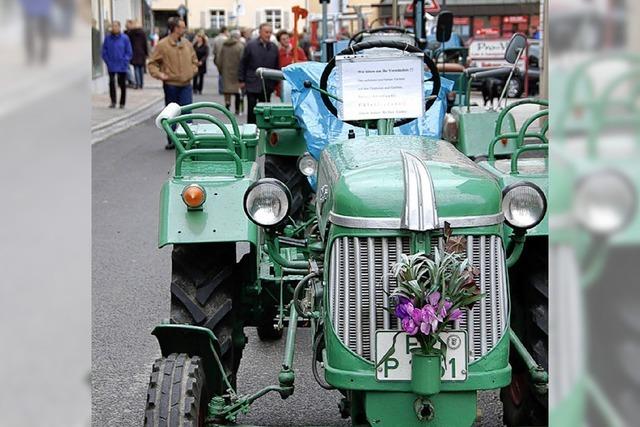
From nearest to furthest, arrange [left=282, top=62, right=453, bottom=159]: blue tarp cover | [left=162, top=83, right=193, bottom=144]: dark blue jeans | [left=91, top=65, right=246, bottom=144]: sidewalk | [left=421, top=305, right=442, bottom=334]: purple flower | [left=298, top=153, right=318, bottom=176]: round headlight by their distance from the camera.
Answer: [left=421, top=305, right=442, bottom=334]: purple flower, [left=282, top=62, right=453, bottom=159]: blue tarp cover, [left=298, top=153, right=318, bottom=176]: round headlight, [left=162, top=83, right=193, bottom=144]: dark blue jeans, [left=91, top=65, right=246, bottom=144]: sidewalk

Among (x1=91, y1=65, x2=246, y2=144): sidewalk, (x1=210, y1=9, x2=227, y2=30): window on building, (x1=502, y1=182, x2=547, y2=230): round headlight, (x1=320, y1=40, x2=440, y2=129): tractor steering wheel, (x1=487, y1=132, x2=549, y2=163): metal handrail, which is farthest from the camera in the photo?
(x1=210, y1=9, x2=227, y2=30): window on building

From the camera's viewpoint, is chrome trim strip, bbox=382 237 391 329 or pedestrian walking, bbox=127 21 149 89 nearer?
chrome trim strip, bbox=382 237 391 329

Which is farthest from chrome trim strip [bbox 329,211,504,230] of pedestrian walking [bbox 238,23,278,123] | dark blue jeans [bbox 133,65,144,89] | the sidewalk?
dark blue jeans [bbox 133,65,144,89]

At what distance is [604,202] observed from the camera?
90 cm

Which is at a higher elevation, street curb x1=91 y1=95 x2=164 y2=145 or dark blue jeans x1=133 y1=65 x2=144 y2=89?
dark blue jeans x1=133 y1=65 x2=144 y2=89

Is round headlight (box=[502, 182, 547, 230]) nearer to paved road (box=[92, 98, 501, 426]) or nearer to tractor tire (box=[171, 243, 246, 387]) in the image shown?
tractor tire (box=[171, 243, 246, 387])

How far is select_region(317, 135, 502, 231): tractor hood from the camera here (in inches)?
114

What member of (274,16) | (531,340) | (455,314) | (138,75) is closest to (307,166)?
(531,340)

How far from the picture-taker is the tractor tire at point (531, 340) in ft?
12.5

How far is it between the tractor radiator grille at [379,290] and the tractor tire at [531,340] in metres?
0.78

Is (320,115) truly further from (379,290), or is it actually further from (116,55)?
(116,55)

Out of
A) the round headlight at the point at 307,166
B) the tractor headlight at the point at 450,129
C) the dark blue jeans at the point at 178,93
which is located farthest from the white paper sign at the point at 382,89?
the dark blue jeans at the point at 178,93

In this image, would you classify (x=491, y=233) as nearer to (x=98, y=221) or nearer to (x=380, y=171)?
(x=380, y=171)

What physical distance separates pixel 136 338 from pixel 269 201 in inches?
115
